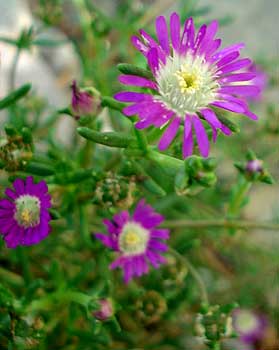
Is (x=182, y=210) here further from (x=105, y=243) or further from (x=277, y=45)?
(x=277, y=45)

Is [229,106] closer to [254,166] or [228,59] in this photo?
[228,59]

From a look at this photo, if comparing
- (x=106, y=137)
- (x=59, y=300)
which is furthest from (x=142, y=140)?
(x=59, y=300)

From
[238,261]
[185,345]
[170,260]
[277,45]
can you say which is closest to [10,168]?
[170,260]

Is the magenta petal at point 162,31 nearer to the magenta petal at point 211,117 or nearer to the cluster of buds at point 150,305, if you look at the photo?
the magenta petal at point 211,117

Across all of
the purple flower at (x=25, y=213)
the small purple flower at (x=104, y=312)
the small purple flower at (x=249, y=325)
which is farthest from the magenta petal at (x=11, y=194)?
the small purple flower at (x=249, y=325)

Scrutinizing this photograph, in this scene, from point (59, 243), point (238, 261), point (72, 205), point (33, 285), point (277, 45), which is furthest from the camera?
point (277, 45)

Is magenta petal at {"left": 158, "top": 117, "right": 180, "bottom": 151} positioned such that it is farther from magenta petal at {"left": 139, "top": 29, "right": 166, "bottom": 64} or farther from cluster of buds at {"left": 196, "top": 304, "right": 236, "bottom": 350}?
cluster of buds at {"left": 196, "top": 304, "right": 236, "bottom": 350}
